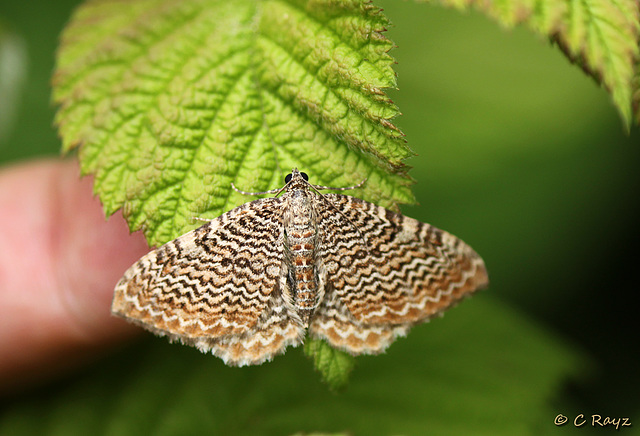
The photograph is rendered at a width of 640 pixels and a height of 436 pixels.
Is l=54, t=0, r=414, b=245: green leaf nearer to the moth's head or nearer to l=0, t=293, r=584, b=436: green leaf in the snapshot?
the moth's head

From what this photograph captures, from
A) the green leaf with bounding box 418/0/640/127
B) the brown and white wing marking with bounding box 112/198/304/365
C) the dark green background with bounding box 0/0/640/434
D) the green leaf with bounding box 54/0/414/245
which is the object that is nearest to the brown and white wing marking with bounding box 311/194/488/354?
the brown and white wing marking with bounding box 112/198/304/365

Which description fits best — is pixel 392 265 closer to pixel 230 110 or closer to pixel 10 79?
pixel 230 110

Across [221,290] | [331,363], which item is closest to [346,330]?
[331,363]

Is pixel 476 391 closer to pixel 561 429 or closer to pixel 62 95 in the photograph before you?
pixel 561 429

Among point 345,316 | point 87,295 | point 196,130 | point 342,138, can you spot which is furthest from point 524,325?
point 87,295

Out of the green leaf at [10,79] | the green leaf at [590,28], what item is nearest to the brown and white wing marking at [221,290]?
the green leaf at [590,28]

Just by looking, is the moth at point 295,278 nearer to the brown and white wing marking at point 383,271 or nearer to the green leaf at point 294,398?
the brown and white wing marking at point 383,271
